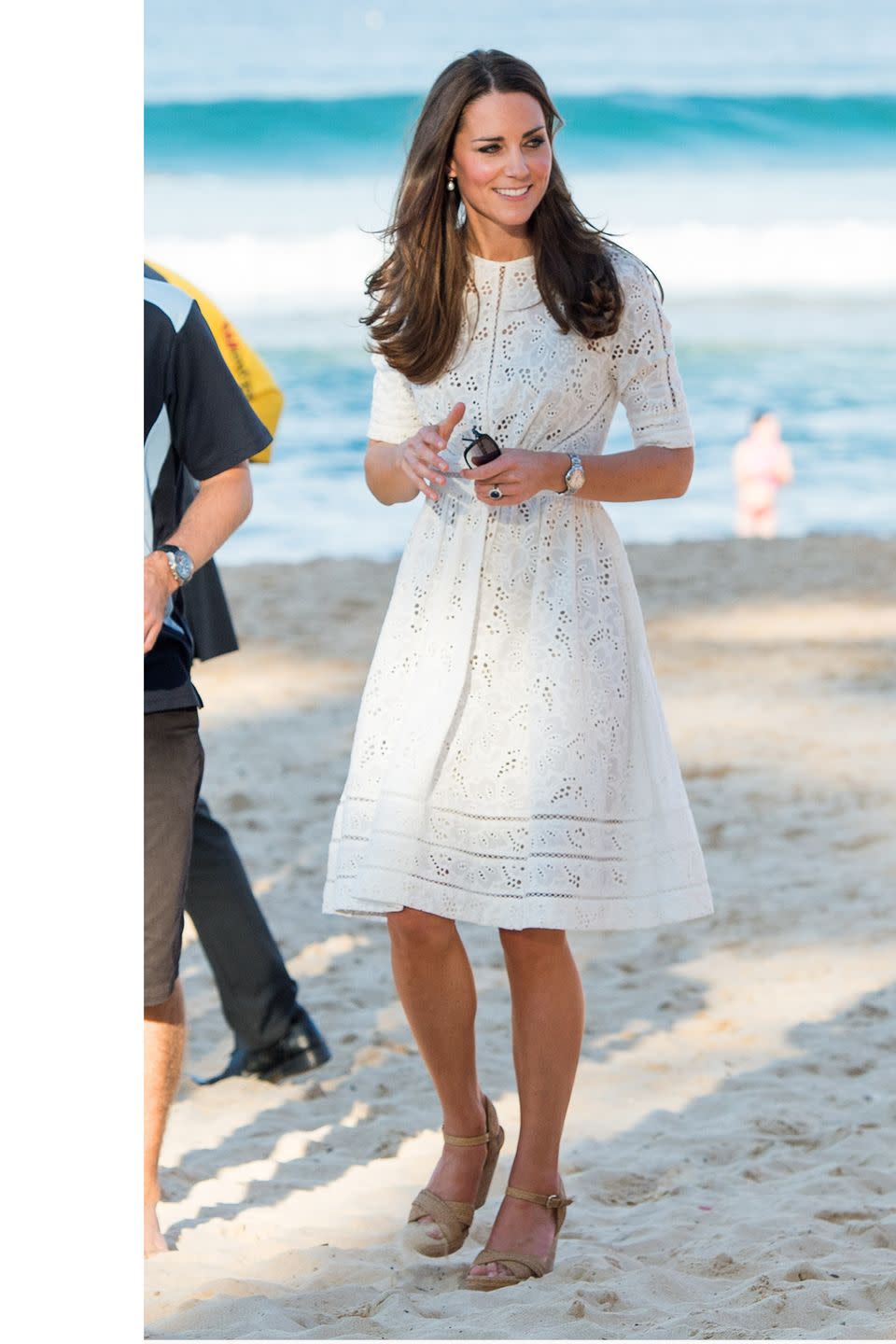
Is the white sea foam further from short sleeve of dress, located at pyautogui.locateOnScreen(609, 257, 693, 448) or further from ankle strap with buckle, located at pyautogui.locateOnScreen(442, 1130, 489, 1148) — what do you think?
ankle strap with buckle, located at pyautogui.locateOnScreen(442, 1130, 489, 1148)

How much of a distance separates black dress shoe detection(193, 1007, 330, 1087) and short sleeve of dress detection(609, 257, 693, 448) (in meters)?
1.80

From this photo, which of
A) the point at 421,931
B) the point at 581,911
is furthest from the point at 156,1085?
the point at 581,911

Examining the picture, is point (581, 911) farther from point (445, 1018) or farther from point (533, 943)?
point (445, 1018)

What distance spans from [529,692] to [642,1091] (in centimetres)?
147

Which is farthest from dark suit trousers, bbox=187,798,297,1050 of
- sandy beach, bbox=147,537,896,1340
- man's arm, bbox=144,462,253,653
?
man's arm, bbox=144,462,253,653

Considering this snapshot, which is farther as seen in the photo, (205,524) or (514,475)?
(205,524)

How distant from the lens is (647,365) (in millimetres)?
2709

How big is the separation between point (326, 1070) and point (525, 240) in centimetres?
207

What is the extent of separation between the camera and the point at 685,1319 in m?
2.55

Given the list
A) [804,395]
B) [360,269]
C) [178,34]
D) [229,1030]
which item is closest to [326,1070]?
[229,1030]

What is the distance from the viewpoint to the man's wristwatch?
2572 mm

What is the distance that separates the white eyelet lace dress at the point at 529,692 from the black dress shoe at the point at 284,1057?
1.25 metres
